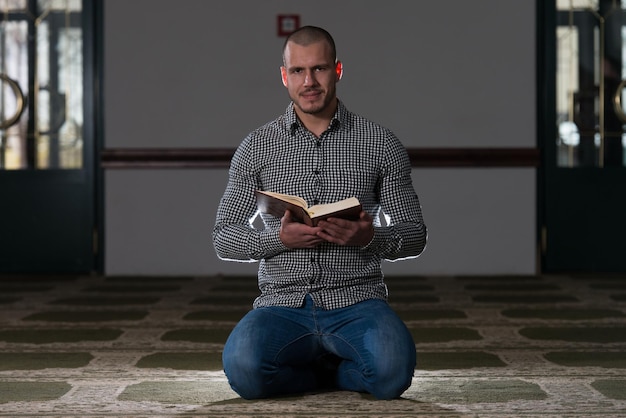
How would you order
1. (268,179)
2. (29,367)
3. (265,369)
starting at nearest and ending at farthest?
1. (265,369)
2. (268,179)
3. (29,367)

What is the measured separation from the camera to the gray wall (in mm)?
5898

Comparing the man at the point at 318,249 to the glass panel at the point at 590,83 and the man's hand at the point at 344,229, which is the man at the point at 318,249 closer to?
the man's hand at the point at 344,229

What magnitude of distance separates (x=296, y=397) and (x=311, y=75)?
2.60 feet

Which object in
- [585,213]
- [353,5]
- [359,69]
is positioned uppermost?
[353,5]

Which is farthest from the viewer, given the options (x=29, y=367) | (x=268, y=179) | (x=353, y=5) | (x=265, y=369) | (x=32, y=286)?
(x=353, y=5)

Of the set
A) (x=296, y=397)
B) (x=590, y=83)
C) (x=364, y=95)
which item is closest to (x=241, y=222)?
(x=296, y=397)

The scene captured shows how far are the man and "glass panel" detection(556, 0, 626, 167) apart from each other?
11.8 feet

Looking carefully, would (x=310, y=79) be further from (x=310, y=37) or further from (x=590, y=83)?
(x=590, y=83)

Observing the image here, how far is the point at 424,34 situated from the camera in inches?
232

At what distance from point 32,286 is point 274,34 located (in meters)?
2.02

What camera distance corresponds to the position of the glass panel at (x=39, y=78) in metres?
5.88

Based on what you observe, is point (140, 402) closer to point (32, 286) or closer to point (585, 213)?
point (32, 286)

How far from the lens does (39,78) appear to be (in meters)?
5.89

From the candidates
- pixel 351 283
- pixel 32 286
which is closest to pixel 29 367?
pixel 351 283
